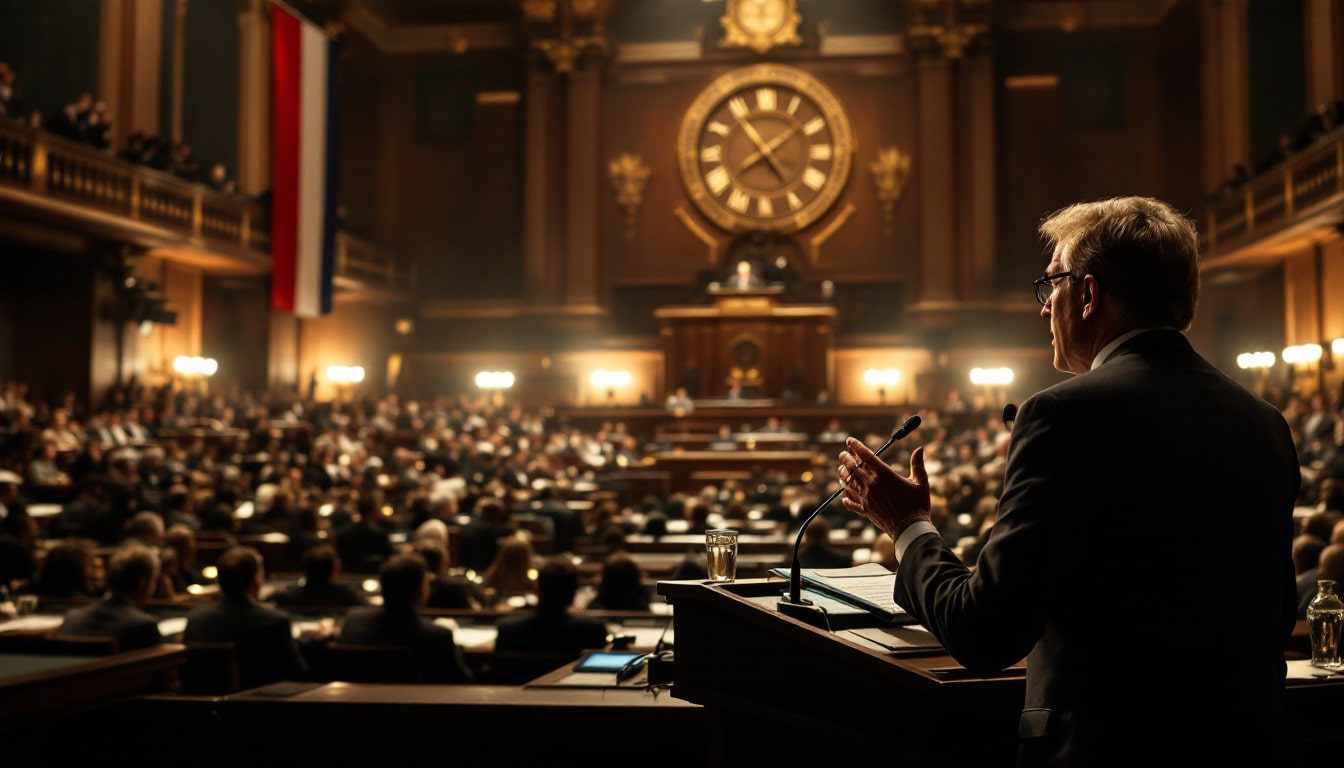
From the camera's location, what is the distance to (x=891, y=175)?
913 inches

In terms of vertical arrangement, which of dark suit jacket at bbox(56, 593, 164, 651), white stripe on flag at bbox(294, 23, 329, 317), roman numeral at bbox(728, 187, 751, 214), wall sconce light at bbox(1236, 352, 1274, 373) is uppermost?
roman numeral at bbox(728, 187, 751, 214)

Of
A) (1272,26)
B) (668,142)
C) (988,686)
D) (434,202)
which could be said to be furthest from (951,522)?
(434,202)

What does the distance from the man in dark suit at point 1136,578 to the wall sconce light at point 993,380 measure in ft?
65.4

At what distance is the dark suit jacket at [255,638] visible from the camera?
4.15m

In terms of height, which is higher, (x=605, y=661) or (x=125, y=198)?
(x=125, y=198)

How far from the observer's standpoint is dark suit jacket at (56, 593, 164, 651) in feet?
13.4

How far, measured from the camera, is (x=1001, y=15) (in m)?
23.0

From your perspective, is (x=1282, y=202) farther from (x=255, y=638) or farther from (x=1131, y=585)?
(x=1131, y=585)

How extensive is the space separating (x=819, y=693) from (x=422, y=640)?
104 inches

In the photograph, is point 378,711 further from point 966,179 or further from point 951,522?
point 966,179

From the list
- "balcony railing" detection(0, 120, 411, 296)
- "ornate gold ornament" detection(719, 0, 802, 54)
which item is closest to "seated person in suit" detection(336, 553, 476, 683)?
"balcony railing" detection(0, 120, 411, 296)

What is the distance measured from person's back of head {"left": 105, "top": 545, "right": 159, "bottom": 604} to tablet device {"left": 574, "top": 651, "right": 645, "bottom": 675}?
2.05m

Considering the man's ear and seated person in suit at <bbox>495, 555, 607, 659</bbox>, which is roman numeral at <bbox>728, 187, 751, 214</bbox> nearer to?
seated person in suit at <bbox>495, 555, 607, 659</bbox>

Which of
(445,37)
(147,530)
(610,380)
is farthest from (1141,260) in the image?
(445,37)
